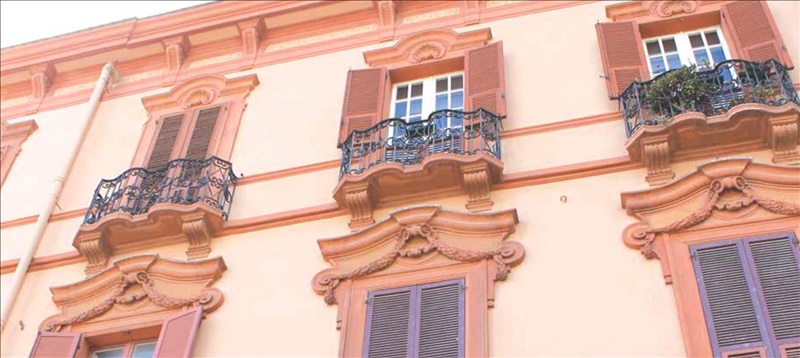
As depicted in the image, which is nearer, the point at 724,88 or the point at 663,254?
the point at 663,254

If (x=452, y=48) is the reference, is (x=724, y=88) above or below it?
below

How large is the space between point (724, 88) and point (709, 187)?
1.53m

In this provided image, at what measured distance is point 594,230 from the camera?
9.77 metres

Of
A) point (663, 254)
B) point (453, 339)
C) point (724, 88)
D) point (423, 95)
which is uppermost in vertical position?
point (423, 95)

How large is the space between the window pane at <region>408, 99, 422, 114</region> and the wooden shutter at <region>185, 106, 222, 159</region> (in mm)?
2677

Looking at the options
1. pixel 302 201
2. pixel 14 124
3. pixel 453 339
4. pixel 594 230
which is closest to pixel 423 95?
pixel 302 201

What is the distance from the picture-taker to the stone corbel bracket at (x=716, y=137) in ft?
32.3

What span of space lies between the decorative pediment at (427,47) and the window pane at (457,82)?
0.95 ft

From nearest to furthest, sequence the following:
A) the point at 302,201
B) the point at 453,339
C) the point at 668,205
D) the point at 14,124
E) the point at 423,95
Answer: the point at 453,339, the point at 668,205, the point at 302,201, the point at 423,95, the point at 14,124

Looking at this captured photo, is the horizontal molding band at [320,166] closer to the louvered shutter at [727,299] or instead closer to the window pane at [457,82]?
the window pane at [457,82]

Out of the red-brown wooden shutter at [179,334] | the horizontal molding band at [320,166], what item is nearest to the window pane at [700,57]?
the horizontal molding band at [320,166]

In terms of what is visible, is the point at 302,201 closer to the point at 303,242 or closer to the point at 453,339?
the point at 303,242

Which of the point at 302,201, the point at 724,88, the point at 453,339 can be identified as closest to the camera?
the point at 453,339

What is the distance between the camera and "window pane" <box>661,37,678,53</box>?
12164 mm
